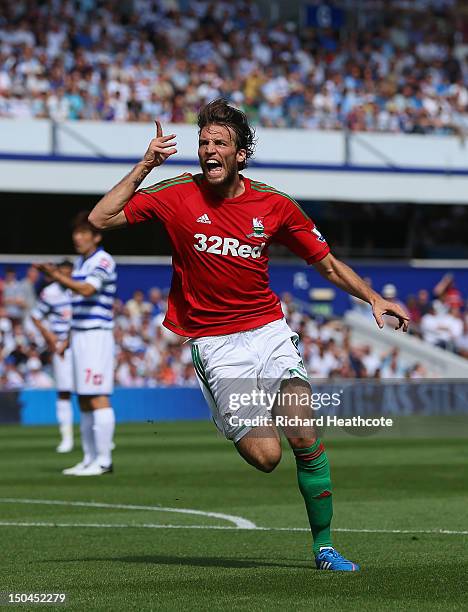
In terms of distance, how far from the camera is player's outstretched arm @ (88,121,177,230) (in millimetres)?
7293

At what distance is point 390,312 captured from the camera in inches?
292

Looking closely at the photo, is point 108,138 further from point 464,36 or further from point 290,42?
point 464,36

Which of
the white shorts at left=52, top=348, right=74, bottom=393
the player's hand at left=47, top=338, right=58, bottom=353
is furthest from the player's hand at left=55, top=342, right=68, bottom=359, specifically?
the white shorts at left=52, top=348, right=74, bottom=393

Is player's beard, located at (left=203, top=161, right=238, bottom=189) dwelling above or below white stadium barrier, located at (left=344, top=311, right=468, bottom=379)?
above

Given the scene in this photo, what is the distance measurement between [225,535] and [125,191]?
3026 millimetres

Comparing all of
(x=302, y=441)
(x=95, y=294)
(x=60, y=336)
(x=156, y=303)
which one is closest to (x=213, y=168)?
(x=302, y=441)

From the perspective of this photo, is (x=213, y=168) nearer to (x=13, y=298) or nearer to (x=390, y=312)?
(x=390, y=312)

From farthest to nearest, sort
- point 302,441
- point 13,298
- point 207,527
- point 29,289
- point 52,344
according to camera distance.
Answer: point 29,289 < point 13,298 < point 52,344 < point 207,527 < point 302,441

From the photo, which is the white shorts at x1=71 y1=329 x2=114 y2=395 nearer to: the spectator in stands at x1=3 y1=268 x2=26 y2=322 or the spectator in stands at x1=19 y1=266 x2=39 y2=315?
the spectator in stands at x1=3 y1=268 x2=26 y2=322

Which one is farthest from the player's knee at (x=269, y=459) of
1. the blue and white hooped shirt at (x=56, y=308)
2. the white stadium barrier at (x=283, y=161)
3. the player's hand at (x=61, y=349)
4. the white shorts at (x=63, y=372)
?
the white stadium barrier at (x=283, y=161)

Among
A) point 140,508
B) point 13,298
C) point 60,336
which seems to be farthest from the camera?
point 13,298

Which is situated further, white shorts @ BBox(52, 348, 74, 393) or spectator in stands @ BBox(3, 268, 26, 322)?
spectator in stands @ BBox(3, 268, 26, 322)

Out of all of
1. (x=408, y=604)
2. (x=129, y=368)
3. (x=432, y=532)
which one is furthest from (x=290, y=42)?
(x=408, y=604)

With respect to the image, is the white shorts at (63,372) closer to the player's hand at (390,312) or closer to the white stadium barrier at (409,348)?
the player's hand at (390,312)
